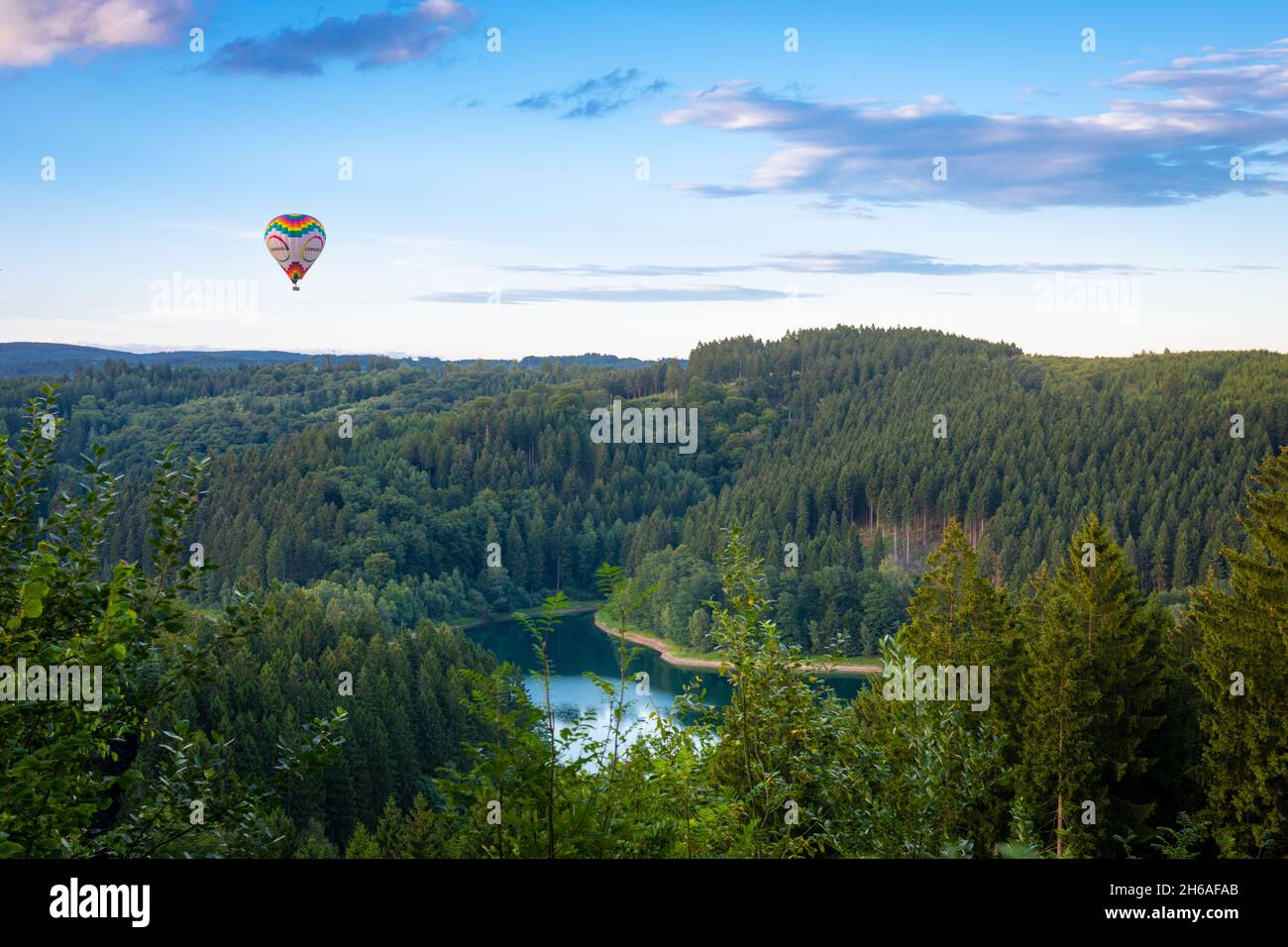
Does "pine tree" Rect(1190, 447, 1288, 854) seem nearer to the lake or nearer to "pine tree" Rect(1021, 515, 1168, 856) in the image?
"pine tree" Rect(1021, 515, 1168, 856)

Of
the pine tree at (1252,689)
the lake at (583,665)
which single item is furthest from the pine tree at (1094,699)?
the lake at (583,665)

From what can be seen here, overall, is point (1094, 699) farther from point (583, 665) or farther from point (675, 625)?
point (675, 625)

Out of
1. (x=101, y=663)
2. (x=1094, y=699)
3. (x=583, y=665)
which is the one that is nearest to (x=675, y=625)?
(x=583, y=665)

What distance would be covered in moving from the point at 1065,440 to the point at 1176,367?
38945mm

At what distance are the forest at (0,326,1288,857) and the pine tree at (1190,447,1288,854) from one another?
0.08 meters

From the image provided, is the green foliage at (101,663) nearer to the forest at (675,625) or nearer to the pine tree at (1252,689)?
the forest at (675,625)

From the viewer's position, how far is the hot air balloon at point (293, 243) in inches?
1656

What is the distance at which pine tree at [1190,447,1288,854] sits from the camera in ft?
74.7

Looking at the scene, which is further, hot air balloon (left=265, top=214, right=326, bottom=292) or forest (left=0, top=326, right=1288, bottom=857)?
hot air balloon (left=265, top=214, right=326, bottom=292)

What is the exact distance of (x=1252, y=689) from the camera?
23594mm

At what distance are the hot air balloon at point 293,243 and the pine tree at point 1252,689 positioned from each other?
106ft

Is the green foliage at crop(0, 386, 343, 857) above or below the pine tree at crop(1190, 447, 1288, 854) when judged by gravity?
above

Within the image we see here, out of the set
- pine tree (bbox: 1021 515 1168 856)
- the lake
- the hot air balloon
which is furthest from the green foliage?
the lake
